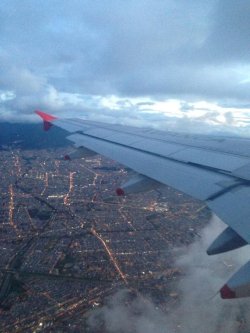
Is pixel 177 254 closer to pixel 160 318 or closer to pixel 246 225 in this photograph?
pixel 160 318

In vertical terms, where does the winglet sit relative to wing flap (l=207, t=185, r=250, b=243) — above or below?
above

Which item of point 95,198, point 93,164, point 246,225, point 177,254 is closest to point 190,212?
point 177,254

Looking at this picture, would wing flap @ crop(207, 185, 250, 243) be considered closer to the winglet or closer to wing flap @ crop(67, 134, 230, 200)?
wing flap @ crop(67, 134, 230, 200)

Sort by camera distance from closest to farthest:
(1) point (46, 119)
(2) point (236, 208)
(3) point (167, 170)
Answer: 1. (2) point (236, 208)
2. (3) point (167, 170)
3. (1) point (46, 119)

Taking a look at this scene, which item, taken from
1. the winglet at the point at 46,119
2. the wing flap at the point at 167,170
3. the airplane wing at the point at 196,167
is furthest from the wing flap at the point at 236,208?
the winglet at the point at 46,119

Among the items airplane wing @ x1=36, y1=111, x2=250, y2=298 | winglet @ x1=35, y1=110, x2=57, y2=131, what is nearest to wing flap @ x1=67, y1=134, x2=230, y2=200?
airplane wing @ x1=36, y1=111, x2=250, y2=298

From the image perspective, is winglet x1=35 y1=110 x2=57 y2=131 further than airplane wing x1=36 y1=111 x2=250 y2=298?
Yes

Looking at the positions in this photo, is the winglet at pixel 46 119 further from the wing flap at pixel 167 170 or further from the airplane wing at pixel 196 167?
the wing flap at pixel 167 170

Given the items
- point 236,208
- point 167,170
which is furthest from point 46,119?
point 236,208

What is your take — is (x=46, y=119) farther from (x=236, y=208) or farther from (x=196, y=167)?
(x=236, y=208)
